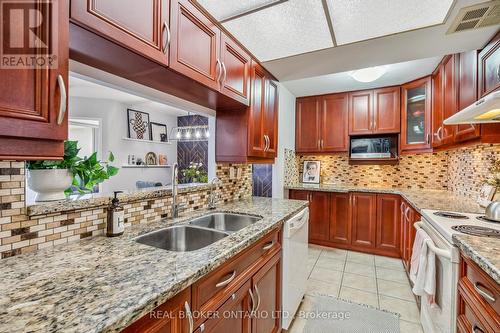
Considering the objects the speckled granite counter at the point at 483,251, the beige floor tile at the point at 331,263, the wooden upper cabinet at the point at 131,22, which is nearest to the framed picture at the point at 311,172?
the beige floor tile at the point at 331,263

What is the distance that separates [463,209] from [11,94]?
2.79 metres

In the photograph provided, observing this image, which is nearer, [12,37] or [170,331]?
[12,37]

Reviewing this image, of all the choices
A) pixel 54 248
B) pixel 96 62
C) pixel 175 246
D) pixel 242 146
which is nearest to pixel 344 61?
pixel 242 146

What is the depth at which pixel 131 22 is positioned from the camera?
0.95 m

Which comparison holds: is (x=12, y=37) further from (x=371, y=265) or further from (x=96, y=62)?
(x=371, y=265)

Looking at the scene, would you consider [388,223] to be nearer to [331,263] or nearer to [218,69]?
[331,263]

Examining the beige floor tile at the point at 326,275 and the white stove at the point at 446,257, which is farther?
the beige floor tile at the point at 326,275

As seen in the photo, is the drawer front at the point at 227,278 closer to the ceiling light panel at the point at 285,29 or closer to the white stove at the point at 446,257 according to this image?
the white stove at the point at 446,257

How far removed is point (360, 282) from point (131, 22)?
2891mm

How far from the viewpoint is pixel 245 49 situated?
1765 millimetres

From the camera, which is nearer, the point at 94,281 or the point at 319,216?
the point at 94,281

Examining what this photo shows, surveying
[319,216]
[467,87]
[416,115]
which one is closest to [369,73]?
[467,87]

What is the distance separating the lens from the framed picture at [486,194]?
192 centimetres

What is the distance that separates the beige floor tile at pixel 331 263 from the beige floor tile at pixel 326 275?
86 mm
